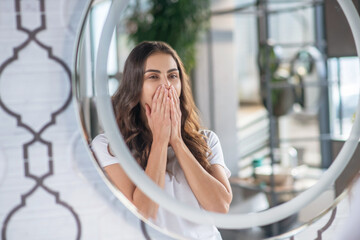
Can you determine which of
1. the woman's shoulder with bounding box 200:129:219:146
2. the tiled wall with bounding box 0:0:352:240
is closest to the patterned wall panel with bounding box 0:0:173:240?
the tiled wall with bounding box 0:0:352:240

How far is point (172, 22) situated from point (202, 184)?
179mm

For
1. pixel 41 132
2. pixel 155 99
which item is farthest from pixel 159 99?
pixel 41 132

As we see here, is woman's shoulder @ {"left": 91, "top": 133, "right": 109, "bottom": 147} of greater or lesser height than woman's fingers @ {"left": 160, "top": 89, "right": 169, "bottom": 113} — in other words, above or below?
below

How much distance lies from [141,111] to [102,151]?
50mm

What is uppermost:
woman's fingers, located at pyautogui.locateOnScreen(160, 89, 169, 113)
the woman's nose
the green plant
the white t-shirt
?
the green plant

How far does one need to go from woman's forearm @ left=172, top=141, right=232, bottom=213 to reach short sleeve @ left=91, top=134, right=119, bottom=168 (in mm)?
60

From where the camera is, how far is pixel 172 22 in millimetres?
446

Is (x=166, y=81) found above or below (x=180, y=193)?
above

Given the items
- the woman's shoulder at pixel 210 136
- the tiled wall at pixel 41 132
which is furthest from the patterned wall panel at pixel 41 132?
the woman's shoulder at pixel 210 136

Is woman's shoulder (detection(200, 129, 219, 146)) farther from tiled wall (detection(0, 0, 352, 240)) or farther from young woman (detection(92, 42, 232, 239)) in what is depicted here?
tiled wall (detection(0, 0, 352, 240))

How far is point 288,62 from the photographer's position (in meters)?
1.06

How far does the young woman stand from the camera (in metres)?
0.37

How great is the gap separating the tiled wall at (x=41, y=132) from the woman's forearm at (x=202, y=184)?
0.07 meters

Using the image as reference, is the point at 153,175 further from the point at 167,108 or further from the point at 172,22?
the point at 172,22
